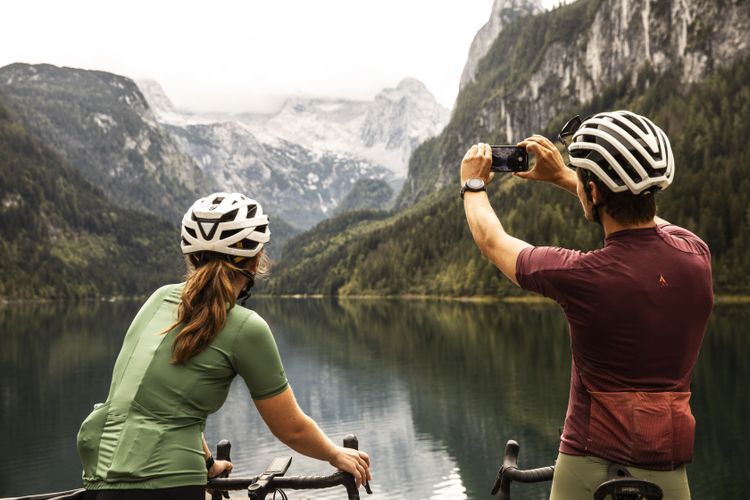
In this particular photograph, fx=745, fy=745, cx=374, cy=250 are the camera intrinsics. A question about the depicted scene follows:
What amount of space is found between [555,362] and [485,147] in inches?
2077

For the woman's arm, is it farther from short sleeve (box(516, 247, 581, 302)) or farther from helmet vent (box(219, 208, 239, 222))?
short sleeve (box(516, 247, 581, 302))

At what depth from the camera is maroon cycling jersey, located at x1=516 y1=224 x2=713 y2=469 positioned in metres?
3.79

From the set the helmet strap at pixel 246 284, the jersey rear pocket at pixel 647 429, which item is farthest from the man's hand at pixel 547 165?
the helmet strap at pixel 246 284

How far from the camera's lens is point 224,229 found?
179 inches

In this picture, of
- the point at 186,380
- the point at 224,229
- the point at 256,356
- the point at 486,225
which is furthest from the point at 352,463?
the point at 486,225

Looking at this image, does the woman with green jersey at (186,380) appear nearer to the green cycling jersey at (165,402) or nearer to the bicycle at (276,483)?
the green cycling jersey at (165,402)

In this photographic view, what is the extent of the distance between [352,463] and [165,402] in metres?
1.34

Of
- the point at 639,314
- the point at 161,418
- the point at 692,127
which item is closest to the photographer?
the point at 639,314

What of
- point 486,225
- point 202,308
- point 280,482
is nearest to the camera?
point 486,225

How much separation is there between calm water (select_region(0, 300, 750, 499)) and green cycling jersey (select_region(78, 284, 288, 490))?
2234 cm

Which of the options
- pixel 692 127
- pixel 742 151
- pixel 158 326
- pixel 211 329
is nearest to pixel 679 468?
pixel 211 329

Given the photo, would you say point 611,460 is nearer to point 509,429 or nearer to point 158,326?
point 158,326

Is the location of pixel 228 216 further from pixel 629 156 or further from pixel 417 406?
pixel 417 406

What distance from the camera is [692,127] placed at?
159 meters
